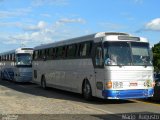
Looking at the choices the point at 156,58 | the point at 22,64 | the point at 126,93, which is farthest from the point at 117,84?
the point at 156,58

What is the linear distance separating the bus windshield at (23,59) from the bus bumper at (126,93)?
18.6 meters

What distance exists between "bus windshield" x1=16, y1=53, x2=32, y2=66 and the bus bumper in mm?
18596

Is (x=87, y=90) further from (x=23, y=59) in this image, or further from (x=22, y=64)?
(x=23, y=59)

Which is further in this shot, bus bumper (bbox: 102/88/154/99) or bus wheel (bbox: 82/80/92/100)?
bus wheel (bbox: 82/80/92/100)

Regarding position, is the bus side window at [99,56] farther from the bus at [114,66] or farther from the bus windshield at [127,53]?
the bus windshield at [127,53]

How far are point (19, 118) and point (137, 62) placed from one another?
7097 millimetres

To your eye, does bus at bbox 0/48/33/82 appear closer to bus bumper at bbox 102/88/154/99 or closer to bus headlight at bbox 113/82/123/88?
bus bumper at bbox 102/88/154/99

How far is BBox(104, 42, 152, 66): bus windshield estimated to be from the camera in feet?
57.5

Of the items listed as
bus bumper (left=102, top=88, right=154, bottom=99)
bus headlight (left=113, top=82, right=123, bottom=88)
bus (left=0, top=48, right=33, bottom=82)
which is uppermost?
bus (left=0, top=48, right=33, bottom=82)

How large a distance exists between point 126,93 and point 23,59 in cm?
1910

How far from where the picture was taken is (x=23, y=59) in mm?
35250

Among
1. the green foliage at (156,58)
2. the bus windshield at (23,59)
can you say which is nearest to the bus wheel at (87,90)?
the bus windshield at (23,59)

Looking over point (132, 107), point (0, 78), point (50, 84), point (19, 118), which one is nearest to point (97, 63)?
point (132, 107)

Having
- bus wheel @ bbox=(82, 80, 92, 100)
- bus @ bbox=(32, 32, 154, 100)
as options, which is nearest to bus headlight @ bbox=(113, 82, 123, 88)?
bus @ bbox=(32, 32, 154, 100)
